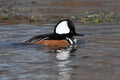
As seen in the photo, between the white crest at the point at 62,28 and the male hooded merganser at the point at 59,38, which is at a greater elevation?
the white crest at the point at 62,28

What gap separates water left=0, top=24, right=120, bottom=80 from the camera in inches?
437

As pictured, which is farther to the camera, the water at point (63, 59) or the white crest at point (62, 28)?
the white crest at point (62, 28)

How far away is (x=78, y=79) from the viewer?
10695mm

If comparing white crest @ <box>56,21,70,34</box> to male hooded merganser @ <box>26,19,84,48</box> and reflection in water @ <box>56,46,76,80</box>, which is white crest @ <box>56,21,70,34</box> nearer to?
male hooded merganser @ <box>26,19,84,48</box>

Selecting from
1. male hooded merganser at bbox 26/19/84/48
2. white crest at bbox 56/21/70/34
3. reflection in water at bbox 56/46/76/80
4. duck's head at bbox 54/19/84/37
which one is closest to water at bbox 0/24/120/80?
reflection in water at bbox 56/46/76/80

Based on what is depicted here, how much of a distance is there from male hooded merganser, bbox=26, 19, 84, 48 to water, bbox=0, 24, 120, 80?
0.25 m

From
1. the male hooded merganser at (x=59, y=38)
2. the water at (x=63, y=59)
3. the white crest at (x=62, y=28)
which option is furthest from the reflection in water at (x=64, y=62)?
the white crest at (x=62, y=28)

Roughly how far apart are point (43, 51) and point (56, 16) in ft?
41.7

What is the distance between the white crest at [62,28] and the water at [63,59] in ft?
1.88

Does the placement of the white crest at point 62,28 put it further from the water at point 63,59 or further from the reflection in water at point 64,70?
the reflection in water at point 64,70

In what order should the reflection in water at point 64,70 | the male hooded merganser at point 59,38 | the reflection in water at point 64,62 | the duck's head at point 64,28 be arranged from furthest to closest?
1. the duck's head at point 64,28
2. the male hooded merganser at point 59,38
3. the reflection in water at point 64,62
4. the reflection in water at point 64,70

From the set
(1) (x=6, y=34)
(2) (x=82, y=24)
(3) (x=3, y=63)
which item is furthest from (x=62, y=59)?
(2) (x=82, y=24)

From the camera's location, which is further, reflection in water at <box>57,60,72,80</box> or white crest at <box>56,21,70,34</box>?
white crest at <box>56,21,70,34</box>

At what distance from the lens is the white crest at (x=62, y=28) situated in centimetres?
1662
